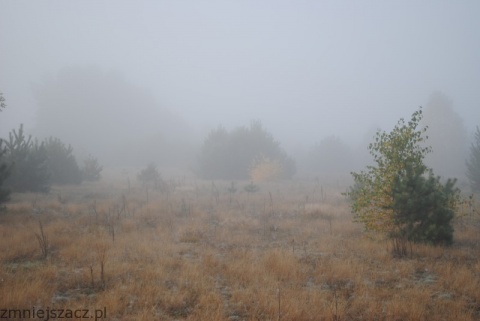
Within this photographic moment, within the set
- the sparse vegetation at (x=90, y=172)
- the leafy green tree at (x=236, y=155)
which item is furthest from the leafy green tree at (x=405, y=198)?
the leafy green tree at (x=236, y=155)

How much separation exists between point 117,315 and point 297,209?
12.5 metres

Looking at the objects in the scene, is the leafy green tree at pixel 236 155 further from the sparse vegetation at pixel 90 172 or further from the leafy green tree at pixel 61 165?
the leafy green tree at pixel 61 165

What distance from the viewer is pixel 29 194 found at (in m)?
18.2

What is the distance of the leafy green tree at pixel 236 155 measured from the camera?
39344 mm

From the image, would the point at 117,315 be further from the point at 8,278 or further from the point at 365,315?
the point at 365,315

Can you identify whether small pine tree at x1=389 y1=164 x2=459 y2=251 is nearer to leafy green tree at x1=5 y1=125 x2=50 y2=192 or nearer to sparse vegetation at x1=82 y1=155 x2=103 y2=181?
leafy green tree at x1=5 y1=125 x2=50 y2=192

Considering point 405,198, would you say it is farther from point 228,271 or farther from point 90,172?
point 90,172

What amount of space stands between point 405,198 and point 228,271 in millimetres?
5825

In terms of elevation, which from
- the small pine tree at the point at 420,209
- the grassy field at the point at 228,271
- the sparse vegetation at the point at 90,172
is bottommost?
the grassy field at the point at 228,271

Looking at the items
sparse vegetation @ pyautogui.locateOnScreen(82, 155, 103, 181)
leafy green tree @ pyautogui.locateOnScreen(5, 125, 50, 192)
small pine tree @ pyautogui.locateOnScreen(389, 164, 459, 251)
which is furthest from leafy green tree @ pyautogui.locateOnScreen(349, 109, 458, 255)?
sparse vegetation @ pyautogui.locateOnScreen(82, 155, 103, 181)

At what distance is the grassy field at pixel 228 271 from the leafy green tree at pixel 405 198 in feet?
1.95

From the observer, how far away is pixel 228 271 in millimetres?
7133

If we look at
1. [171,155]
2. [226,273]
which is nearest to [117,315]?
[226,273]

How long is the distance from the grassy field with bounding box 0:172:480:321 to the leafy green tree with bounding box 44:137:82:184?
13613 millimetres
